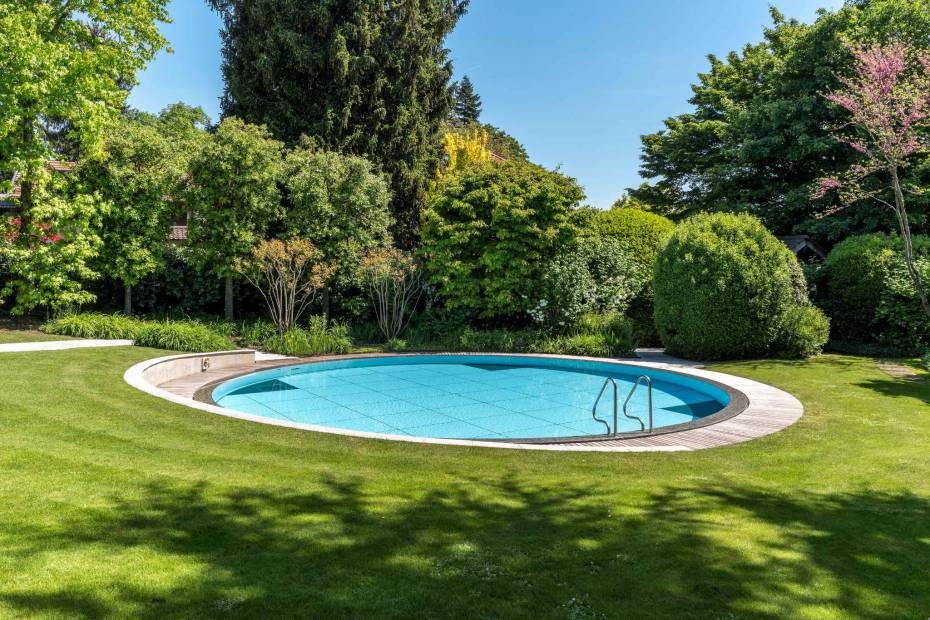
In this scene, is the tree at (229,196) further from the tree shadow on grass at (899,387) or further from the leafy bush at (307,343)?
the tree shadow on grass at (899,387)

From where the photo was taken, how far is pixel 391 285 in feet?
57.1

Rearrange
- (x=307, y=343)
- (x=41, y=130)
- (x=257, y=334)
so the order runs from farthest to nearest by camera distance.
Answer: (x=257, y=334) < (x=41, y=130) < (x=307, y=343)

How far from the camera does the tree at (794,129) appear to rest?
63.9 ft

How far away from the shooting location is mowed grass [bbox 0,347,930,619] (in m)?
3.15

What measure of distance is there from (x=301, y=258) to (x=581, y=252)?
306 inches

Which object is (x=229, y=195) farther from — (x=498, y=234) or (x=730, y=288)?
(x=730, y=288)

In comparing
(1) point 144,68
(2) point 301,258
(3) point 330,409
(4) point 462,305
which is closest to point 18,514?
(3) point 330,409

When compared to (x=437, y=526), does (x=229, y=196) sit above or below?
above

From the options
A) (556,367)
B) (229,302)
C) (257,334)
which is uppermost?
(229,302)

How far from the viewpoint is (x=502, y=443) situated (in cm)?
686

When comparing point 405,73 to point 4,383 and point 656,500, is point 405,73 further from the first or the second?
point 656,500

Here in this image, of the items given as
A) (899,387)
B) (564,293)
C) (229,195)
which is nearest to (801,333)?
(899,387)

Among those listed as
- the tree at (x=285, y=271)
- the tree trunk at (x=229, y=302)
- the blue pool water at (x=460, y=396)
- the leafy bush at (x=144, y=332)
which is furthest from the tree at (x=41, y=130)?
the blue pool water at (x=460, y=396)

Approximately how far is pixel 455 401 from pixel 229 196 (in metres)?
9.84
